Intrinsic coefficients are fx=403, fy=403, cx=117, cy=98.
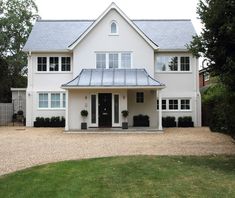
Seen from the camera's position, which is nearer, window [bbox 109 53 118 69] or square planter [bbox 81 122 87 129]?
square planter [bbox 81 122 87 129]

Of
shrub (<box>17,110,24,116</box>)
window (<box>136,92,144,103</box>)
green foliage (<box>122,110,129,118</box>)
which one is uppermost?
window (<box>136,92,144,103</box>)

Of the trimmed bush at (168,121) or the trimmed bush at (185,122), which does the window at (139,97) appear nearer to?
the trimmed bush at (168,121)

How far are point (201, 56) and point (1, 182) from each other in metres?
7.16

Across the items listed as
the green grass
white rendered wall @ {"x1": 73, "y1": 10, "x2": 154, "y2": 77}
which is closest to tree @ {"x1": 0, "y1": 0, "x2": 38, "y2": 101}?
white rendered wall @ {"x1": 73, "y1": 10, "x2": 154, "y2": 77}

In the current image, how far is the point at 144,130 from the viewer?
27.0 meters

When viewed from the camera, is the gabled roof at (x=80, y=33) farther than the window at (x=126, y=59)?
Yes

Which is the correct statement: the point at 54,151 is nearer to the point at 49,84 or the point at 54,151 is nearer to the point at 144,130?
the point at 144,130

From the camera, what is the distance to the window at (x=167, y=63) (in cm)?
3216

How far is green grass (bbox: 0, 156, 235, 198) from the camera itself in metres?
8.72

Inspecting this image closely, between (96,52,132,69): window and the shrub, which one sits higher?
(96,52,132,69): window

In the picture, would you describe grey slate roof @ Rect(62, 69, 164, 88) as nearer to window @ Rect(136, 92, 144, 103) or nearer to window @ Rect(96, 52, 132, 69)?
window @ Rect(96, 52, 132, 69)

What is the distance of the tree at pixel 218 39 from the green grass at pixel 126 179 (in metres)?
2.89

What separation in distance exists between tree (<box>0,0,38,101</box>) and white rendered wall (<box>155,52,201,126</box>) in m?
20.8

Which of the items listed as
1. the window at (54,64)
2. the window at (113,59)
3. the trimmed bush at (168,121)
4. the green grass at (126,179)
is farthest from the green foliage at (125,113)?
the green grass at (126,179)
